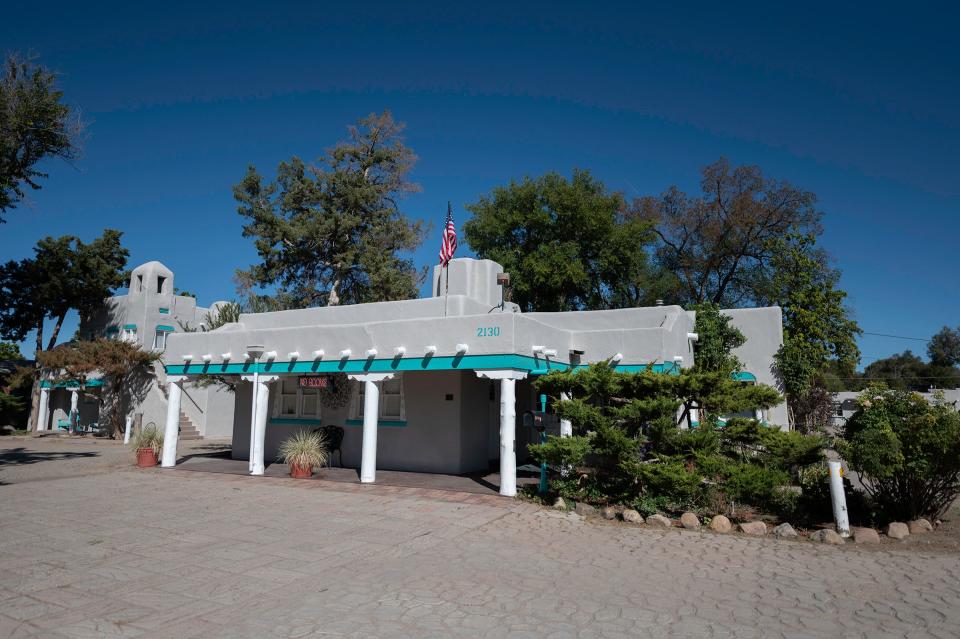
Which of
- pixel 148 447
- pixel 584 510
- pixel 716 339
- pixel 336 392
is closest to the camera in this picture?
pixel 584 510

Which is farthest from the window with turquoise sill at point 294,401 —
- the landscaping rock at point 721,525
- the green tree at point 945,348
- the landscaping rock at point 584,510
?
the green tree at point 945,348

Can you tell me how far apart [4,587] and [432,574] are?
418cm

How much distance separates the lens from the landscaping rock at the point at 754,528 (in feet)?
27.3

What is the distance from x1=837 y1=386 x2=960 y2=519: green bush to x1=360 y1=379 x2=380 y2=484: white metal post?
335 inches

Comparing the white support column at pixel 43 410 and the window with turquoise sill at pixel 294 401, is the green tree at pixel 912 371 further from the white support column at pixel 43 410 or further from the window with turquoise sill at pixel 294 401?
the white support column at pixel 43 410

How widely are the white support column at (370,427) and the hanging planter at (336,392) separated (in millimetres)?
2223

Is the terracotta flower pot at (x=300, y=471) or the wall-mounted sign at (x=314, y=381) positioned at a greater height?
the wall-mounted sign at (x=314, y=381)

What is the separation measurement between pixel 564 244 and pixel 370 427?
60.6 feet

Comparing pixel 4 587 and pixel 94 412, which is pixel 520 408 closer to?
pixel 4 587

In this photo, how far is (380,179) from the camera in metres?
32.5

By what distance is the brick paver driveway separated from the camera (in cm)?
496

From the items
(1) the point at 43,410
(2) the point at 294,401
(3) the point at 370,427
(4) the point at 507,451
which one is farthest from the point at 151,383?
(4) the point at 507,451

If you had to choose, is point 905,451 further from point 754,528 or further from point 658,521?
point 658,521

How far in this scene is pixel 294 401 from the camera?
16.2 meters
